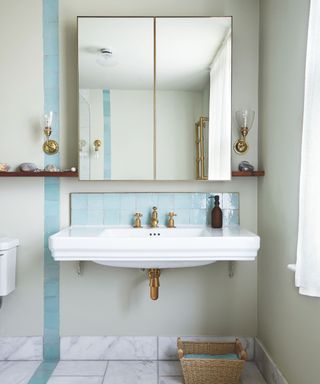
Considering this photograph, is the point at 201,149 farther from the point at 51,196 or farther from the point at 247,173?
the point at 51,196

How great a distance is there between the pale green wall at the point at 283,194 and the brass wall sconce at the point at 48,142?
1.30m

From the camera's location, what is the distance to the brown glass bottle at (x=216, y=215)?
2.37 meters

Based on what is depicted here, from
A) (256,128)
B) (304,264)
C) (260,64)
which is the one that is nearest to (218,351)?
(304,264)

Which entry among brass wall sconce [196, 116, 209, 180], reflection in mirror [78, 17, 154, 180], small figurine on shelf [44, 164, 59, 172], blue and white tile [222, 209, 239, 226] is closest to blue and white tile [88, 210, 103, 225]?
reflection in mirror [78, 17, 154, 180]

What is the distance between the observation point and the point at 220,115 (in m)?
2.38

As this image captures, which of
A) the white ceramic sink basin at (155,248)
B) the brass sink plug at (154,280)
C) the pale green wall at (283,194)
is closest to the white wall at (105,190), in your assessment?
the pale green wall at (283,194)

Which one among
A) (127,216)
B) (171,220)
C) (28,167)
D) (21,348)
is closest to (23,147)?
(28,167)

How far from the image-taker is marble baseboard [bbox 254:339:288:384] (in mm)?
2047

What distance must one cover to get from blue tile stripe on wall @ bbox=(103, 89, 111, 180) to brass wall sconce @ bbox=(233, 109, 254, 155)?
2.62 ft

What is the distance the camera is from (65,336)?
2465mm

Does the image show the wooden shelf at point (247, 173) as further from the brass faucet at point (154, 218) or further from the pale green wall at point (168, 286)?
the brass faucet at point (154, 218)

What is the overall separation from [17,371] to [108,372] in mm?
547

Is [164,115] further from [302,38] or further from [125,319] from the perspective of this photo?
[125,319]

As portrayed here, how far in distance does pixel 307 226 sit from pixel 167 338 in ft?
4.53
